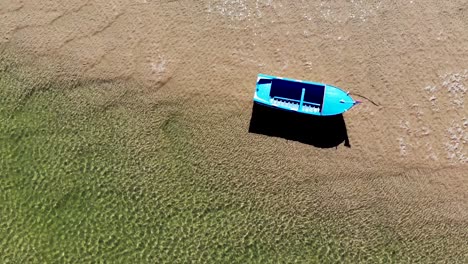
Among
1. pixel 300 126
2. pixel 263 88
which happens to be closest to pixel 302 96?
pixel 300 126

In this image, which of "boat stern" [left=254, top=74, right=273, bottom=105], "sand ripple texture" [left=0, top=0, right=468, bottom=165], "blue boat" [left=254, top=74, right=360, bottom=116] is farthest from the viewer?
"sand ripple texture" [left=0, top=0, right=468, bottom=165]

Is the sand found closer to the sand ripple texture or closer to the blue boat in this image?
the sand ripple texture

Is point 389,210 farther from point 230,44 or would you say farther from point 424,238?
point 230,44

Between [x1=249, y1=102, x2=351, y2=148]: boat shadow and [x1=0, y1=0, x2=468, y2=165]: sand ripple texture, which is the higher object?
[x1=0, y1=0, x2=468, y2=165]: sand ripple texture

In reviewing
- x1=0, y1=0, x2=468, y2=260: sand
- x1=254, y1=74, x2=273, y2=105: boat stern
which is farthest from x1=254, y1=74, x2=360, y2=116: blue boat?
x1=0, y1=0, x2=468, y2=260: sand

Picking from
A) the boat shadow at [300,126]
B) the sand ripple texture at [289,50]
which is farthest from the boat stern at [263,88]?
the sand ripple texture at [289,50]

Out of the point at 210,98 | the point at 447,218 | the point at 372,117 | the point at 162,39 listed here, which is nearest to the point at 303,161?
the point at 372,117

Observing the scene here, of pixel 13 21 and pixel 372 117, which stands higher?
pixel 13 21
